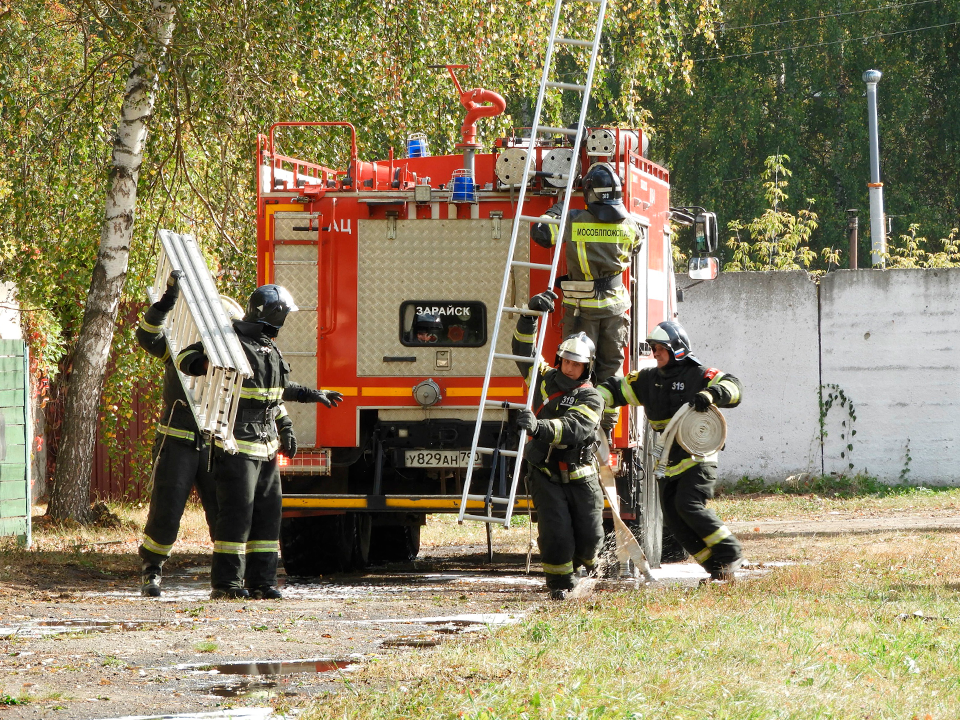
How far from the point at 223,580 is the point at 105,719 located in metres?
3.14

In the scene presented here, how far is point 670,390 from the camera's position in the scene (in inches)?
312

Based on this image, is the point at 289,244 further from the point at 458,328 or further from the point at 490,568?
the point at 490,568

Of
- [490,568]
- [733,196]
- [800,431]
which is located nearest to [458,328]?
[490,568]

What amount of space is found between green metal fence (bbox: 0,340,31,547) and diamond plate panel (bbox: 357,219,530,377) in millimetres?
3176

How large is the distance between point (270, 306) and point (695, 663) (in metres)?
3.64

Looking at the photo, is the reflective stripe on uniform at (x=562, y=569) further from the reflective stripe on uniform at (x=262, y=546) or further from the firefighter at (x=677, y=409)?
the reflective stripe on uniform at (x=262, y=546)

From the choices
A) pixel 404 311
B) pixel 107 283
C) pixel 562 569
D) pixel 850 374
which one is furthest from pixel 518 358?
pixel 850 374

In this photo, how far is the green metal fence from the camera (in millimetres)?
10016

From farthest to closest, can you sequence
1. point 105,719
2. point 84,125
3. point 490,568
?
1. point 84,125
2. point 490,568
3. point 105,719

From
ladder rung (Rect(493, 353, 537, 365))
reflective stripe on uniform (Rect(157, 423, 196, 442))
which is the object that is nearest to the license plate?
ladder rung (Rect(493, 353, 537, 365))

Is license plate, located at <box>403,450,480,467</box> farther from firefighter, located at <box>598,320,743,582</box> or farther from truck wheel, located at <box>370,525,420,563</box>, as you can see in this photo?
truck wheel, located at <box>370,525,420,563</box>

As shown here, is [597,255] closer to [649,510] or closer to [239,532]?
[649,510]

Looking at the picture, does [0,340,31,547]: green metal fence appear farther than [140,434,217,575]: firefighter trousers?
Yes

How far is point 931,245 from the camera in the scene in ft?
96.8
